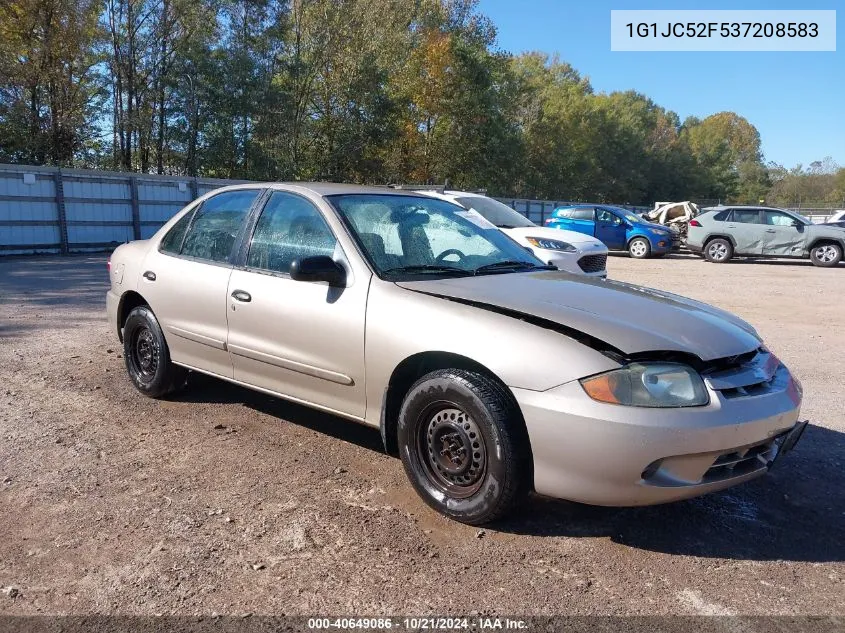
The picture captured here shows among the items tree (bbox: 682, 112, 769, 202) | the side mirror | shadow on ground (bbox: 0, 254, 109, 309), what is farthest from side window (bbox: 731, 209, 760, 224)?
tree (bbox: 682, 112, 769, 202)

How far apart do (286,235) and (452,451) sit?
174 cm

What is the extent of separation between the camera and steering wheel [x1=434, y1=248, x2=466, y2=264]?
12.6 ft

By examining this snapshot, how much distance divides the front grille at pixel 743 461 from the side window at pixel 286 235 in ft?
7.25

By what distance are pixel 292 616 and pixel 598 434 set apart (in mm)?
1347

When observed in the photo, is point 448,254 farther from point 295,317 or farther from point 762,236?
point 762,236

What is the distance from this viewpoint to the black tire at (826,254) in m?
18.0

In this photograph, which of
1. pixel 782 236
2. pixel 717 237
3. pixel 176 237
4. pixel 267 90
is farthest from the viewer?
pixel 267 90

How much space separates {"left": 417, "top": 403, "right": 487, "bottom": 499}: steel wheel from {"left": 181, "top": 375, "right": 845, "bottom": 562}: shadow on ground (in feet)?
0.84

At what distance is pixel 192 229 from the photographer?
4672mm

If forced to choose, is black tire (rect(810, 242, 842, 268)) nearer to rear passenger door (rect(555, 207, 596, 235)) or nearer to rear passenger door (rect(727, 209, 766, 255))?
rear passenger door (rect(727, 209, 766, 255))

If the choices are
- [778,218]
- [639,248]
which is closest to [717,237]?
[778,218]

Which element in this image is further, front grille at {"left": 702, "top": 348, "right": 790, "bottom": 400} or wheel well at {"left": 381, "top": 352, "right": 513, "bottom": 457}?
wheel well at {"left": 381, "top": 352, "right": 513, "bottom": 457}

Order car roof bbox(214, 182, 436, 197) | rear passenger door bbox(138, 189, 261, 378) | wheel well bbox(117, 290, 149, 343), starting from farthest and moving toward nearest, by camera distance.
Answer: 1. wheel well bbox(117, 290, 149, 343)
2. rear passenger door bbox(138, 189, 261, 378)
3. car roof bbox(214, 182, 436, 197)

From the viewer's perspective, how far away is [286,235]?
→ 4016 mm
